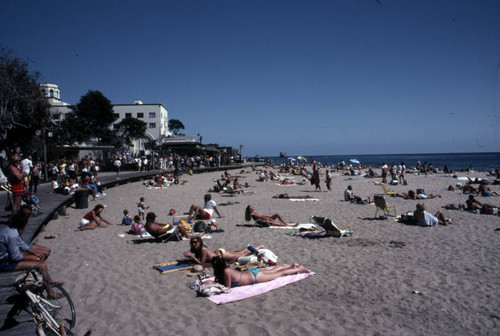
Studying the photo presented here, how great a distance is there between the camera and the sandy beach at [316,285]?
4336mm

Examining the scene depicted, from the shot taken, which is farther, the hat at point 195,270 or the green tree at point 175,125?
the green tree at point 175,125

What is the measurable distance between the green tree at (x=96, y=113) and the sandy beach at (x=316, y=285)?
45428 mm

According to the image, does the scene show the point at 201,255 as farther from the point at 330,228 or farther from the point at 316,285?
the point at 330,228

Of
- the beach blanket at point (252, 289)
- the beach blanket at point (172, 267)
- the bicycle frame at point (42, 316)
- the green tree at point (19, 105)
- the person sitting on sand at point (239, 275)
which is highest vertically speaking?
the green tree at point (19, 105)

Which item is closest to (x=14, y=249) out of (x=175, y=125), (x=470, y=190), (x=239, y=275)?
(x=239, y=275)

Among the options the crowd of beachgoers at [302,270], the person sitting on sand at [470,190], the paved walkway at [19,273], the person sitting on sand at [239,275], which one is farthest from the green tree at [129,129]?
the person sitting on sand at [239,275]

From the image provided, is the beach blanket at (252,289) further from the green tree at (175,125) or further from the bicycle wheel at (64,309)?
the green tree at (175,125)

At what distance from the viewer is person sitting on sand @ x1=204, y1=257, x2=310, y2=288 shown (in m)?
5.47

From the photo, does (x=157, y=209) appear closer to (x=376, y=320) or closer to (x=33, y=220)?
(x=33, y=220)

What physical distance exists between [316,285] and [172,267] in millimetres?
2797

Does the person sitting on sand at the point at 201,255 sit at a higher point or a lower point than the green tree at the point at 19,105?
lower

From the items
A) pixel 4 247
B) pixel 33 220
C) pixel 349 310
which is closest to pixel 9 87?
pixel 33 220

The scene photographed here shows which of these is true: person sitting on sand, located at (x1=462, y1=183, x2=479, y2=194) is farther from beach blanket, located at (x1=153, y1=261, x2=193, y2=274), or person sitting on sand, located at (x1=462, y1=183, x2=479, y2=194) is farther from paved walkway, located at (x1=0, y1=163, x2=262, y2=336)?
paved walkway, located at (x1=0, y1=163, x2=262, y2=336)

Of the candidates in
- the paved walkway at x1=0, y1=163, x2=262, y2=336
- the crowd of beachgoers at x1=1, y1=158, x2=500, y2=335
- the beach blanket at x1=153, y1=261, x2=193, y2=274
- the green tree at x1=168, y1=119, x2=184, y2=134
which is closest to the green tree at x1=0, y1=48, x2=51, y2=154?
the paved walkway at x1=0, y1=163, x2=262, y2=336
